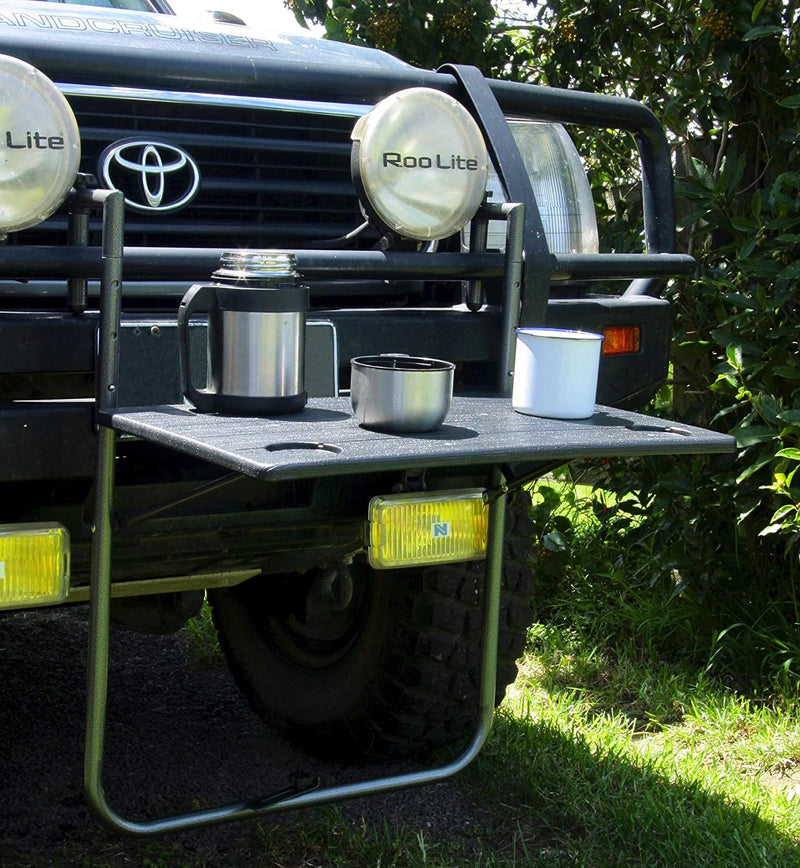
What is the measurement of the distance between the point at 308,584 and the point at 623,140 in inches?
95.6

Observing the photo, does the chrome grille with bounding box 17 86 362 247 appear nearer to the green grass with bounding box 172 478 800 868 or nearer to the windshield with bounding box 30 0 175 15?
the windshield with bounding box 30 0 175 15

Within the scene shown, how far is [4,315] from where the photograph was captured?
72.5 inches

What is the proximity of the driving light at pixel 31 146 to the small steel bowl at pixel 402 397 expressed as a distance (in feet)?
1.70

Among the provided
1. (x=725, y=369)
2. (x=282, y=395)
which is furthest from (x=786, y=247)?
(x=282, y=395)

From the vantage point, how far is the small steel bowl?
1.71 meters

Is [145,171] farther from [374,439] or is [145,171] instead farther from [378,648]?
[378,648]

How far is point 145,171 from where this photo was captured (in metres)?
2.08

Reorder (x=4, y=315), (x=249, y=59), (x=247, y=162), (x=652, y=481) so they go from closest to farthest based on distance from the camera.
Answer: (x=4, y=315) < (x=249, y=59) < (x=247, y=162) < (x=652, y=481)

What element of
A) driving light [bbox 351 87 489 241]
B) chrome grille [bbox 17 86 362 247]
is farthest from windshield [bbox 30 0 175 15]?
driving light [bbox 351 87 489 241]

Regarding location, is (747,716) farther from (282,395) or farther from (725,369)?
(282,395)

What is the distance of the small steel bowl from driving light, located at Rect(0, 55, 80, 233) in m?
0.52

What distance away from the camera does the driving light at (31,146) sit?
5.71 ft

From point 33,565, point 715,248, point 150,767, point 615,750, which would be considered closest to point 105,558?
point 33,565

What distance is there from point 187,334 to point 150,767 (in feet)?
4.19
